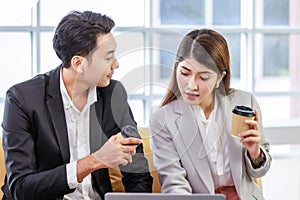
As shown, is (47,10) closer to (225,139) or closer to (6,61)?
(6,61)

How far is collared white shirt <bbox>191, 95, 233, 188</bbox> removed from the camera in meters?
1.71

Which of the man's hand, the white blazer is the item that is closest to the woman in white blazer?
the white blazer

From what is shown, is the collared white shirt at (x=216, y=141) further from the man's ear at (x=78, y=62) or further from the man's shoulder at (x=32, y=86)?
the man's shoulder at (x=32, y=86)

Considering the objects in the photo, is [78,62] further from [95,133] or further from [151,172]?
[151,172]

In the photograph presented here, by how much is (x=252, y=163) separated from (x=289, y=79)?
1374 millimetres

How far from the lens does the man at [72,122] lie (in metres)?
1.63

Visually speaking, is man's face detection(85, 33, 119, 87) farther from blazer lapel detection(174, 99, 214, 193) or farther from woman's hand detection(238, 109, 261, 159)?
woman's hand detection(238, 109, 261, 159)

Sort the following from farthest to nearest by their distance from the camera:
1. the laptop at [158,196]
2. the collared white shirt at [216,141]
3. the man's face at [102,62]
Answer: the collared white shirt at [216,141] < the man's face at [102,62] < the laptop at [158,196]

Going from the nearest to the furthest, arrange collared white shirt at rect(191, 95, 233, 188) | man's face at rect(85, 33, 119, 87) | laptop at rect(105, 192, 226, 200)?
laptop at rect(105, 192, 226, 200), man's face at rect(85, 33, 119, 87), collared white shirt at rect(191, 95, 233, 188)

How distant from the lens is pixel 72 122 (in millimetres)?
1713

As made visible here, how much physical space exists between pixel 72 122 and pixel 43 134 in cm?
9

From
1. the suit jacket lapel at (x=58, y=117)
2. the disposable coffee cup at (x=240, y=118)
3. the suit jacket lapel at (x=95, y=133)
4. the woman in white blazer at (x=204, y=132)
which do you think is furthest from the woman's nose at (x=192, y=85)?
the suit jacket lapel at (x=58, y=117)

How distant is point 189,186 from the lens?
5.70 feet

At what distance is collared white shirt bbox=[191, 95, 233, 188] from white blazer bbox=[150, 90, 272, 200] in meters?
0.01
